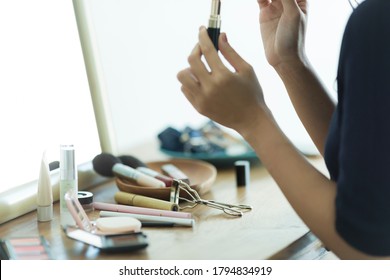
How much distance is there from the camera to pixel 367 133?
1.88 ft

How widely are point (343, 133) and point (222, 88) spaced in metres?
0.15

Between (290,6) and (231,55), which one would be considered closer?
(231,55)

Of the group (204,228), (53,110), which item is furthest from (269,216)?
(53,110)

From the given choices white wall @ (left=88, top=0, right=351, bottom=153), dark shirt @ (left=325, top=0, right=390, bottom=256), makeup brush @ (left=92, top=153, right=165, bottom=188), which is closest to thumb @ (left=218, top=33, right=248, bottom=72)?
dark shirt @ (left=325, top=0, right=390, bottom=256)

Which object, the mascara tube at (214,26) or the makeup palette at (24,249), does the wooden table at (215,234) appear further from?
the mascara tube at (214,26)

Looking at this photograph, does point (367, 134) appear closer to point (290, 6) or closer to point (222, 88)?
point (222, 88)

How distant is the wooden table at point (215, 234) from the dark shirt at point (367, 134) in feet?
0.43

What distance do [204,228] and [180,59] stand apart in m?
0.90

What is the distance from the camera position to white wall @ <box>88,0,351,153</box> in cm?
140

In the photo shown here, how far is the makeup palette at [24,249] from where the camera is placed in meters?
0.67

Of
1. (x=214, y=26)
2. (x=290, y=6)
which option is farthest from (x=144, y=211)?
(x=290, y=6)

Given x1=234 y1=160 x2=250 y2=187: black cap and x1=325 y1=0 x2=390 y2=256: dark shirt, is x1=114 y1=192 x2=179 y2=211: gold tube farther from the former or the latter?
x1=325 y1=0 x2=390 y2=256: dark shirt

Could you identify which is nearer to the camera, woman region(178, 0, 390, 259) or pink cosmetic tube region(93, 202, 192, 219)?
woman region(178, 0, 390, 259)
